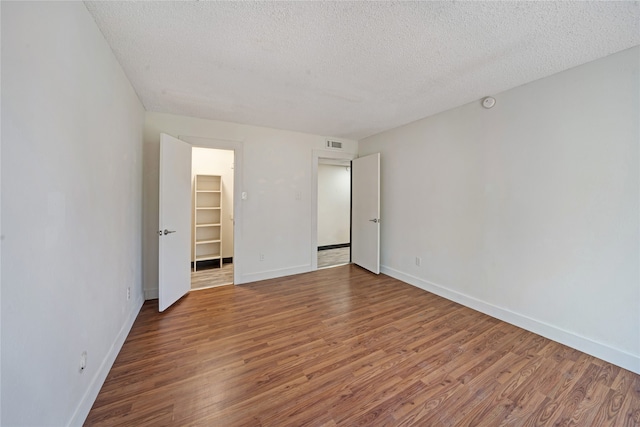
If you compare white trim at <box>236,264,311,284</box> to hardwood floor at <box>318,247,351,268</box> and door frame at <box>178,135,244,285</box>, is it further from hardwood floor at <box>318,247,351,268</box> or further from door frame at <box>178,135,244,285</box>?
hardwood floor at <box>318,247,351,268</box>

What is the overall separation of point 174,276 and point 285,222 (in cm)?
169

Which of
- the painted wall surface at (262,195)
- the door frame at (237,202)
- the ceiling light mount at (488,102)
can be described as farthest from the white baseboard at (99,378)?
the ceiling light mount at (488,102)

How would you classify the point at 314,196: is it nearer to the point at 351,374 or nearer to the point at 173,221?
the point at 173,221

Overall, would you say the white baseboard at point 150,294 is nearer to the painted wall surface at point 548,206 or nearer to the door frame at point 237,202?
the door frame at point 237,202

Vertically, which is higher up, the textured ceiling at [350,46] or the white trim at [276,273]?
the textured ceiling at [350,46]

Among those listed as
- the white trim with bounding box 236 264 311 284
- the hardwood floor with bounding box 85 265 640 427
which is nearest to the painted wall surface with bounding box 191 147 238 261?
the white trim with bounding box 236 264 311 284

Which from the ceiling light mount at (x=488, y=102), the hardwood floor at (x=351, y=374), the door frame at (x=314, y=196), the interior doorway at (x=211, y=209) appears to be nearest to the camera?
the hardwood floor at (x=351, y=374)

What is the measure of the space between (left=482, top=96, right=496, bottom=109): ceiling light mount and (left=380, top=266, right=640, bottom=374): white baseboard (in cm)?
216

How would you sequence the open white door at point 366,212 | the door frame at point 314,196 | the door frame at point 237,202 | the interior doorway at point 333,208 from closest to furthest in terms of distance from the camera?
the door frame at point 237,202 < the open white door at point 366,212 < the door frame at point 314,196 < the interior doorway at point 333,208

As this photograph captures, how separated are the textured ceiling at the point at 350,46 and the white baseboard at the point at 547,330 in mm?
2290

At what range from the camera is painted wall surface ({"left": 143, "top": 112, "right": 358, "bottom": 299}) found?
301cm

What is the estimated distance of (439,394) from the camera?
1538 mm

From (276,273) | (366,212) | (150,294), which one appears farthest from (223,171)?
(366,212)

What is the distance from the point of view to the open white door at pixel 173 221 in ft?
8.53
